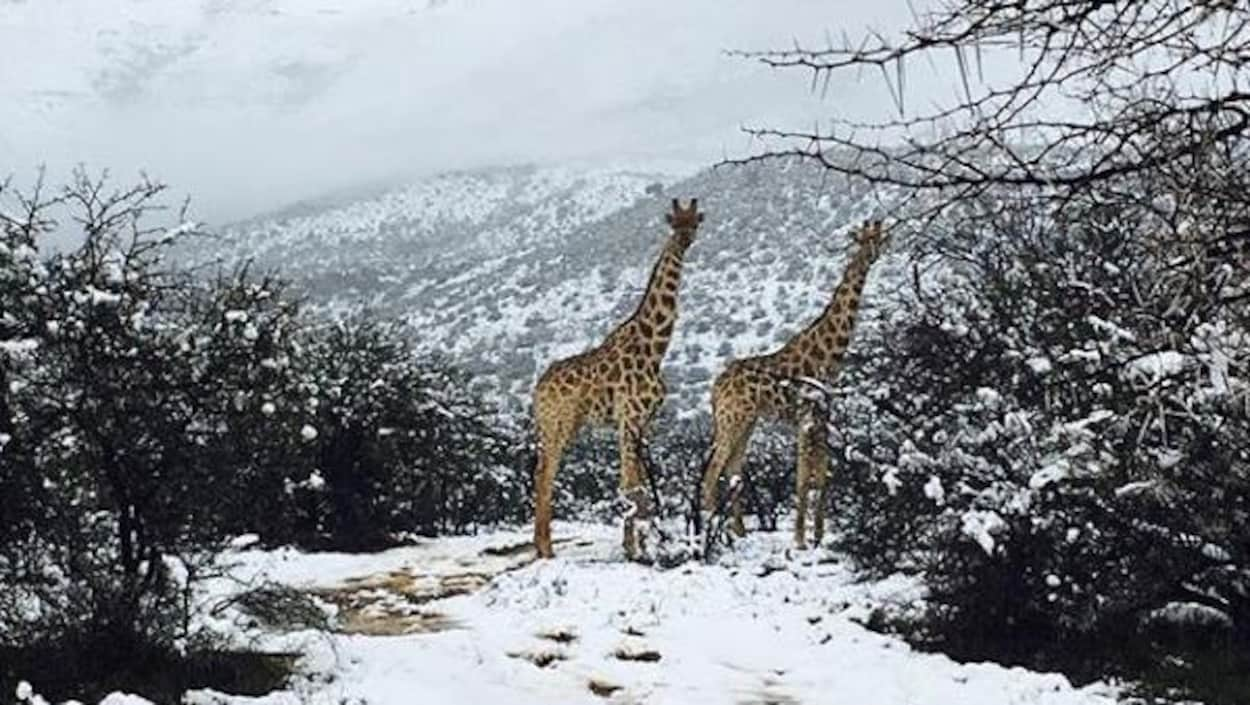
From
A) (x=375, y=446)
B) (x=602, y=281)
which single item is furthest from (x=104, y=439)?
(x=602, y=281)

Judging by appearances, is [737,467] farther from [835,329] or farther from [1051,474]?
[1051,474]

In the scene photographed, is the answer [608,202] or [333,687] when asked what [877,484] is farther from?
[608,202]

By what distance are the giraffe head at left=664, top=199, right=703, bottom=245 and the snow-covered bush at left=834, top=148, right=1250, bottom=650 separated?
345 cm

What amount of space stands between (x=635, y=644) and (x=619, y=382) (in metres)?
5.77

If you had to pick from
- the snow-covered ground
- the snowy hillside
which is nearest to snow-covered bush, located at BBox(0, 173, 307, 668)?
the snow-covered ground

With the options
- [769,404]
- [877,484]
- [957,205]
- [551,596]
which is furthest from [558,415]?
[957,205]

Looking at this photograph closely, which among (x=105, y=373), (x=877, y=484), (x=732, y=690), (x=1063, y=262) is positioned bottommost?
(x=732, y=690)

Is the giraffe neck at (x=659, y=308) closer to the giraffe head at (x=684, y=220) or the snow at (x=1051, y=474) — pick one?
the giraffe head at (x=684, y=220)

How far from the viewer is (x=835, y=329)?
15.6m

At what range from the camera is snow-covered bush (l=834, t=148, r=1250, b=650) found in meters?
8.12

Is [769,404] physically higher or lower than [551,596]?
higher

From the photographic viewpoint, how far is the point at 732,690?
8.66 metres

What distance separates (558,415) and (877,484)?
477 cm

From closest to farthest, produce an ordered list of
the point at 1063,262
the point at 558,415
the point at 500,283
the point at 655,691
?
1. the point at 655,691
2. the point at 1063,262
3. the point at 558,415
4. the point at 500,283
